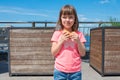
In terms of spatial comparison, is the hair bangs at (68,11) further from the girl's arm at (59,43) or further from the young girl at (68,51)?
the girl's arm at (59,43)

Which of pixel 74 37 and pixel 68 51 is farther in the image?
pixel 68 51

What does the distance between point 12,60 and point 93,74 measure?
196 centimetres

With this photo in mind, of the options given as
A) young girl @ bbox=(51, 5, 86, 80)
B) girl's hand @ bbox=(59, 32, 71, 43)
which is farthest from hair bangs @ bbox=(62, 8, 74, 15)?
girl's hand @ bbox=(59, 32, 71, 43)

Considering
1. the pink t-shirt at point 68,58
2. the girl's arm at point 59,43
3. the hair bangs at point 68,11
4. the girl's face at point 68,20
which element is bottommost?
the pink t-shirt at point 68,58

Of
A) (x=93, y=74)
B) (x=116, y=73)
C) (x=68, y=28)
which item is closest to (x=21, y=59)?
(x=93, y=74)

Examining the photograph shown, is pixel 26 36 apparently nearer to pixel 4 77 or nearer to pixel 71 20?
pixel 4 77

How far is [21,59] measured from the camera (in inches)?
261

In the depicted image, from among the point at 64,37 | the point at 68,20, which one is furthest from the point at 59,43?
the point at 68,20

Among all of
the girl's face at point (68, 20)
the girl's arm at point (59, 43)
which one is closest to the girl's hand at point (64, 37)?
the girl's arm at point (59, 43)

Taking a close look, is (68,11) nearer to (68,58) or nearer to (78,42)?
(78,42)

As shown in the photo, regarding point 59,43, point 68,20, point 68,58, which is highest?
point 68,20

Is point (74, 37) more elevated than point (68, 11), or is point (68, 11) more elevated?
point (68, 11)

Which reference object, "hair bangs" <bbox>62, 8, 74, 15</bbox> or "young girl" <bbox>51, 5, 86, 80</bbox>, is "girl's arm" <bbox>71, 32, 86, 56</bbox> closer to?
"young girl" <bbox>51, 5, 86, 80</bbox>

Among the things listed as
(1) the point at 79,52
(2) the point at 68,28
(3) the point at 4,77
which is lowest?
(3) the point at 4,77
